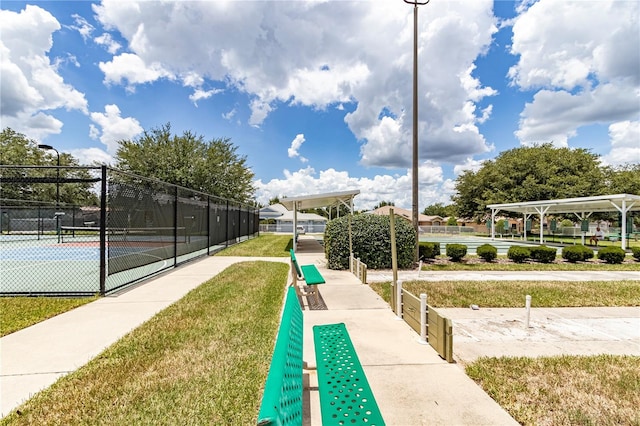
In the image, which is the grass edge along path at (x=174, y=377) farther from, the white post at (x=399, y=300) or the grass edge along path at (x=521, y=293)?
the grass edge along path at (x=521, y=293)

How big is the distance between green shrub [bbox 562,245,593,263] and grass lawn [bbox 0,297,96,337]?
59.0ft

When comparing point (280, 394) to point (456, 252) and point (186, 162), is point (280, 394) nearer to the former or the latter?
point (456, 252)

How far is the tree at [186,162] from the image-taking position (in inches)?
1049

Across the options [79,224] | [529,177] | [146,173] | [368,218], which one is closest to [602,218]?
[529,177]

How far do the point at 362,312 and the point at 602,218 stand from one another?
52.9 meters

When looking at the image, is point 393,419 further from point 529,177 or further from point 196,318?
point 529,177

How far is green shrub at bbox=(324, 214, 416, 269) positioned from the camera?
36.7 feet

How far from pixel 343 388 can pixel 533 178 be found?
4536 centimetres

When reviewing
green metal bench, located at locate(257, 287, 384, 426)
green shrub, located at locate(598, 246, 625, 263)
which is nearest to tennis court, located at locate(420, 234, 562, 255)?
green shrub, located at locate(598, 246, 625, 263)

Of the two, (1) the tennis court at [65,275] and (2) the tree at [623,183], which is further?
(2) the tree at [623,183]

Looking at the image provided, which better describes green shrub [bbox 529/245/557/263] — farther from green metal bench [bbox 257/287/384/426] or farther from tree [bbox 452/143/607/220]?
tree [bbox 452/143/607/220]

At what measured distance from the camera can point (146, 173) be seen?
87.6ft

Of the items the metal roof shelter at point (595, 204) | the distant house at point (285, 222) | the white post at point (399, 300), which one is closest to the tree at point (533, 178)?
the metal roof shelter at point (595, 204)

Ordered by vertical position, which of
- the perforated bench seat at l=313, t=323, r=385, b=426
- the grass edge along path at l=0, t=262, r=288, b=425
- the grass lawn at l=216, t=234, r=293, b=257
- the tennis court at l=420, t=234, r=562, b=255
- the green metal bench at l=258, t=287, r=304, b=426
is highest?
the green metal bench at l=258, t=287, r=304, b=426
